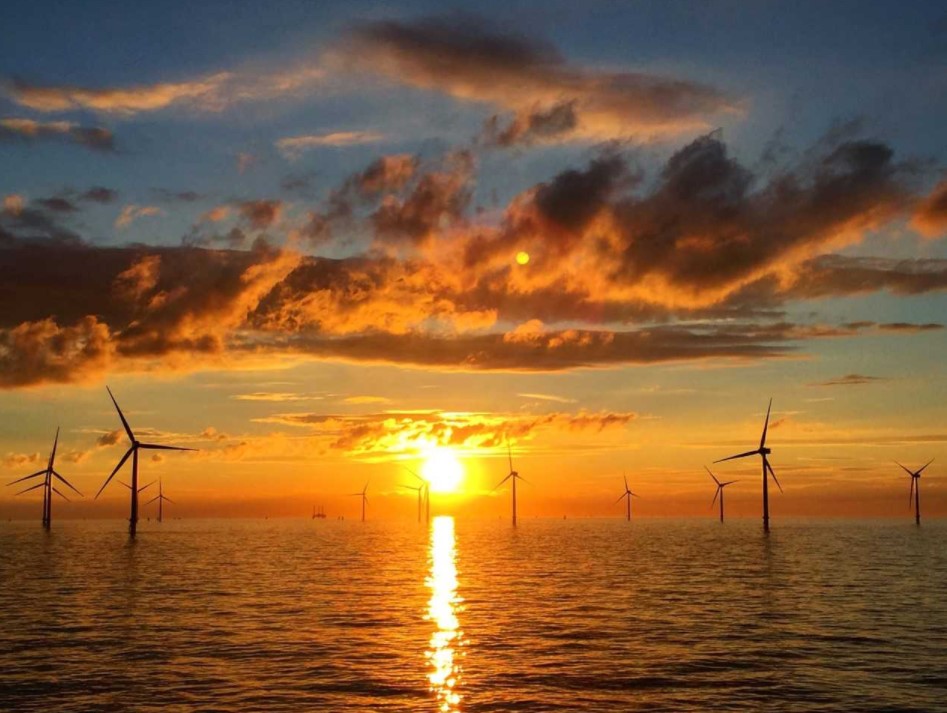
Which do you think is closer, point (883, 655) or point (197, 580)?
point (883, 655)

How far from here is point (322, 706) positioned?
46125mm

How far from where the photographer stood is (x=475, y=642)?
217 ft

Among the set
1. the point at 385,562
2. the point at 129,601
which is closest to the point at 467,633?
the point at 129,601

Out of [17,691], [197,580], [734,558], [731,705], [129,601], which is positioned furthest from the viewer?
[734,558]

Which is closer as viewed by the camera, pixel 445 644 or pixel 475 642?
pixel 445 644

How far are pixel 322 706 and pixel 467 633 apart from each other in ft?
84.2

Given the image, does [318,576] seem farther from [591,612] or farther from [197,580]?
[591,612]

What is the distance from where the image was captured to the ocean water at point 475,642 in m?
48.3

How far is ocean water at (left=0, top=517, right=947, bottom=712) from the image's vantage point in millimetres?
48312

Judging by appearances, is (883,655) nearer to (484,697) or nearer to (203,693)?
(484,697)

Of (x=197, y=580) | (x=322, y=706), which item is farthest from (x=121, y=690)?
(x=197, y=580)

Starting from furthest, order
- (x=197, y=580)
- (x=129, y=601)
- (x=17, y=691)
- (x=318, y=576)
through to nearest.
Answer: (x=318, y=576), (x=197, y=580), (x=129, y=601), (x=17, y=691)

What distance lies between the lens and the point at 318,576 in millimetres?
127812

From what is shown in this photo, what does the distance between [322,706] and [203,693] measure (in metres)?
7.23
